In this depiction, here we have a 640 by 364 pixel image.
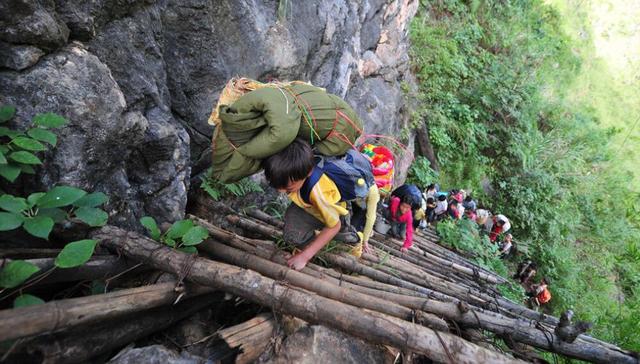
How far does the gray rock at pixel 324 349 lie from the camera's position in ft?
5.31

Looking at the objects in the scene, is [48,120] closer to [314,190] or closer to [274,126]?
[274,126]

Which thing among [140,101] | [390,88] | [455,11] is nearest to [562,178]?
[455,11]

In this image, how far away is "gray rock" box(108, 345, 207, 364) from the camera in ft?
5.07

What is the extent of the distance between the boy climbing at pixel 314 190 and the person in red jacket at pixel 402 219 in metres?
1.58

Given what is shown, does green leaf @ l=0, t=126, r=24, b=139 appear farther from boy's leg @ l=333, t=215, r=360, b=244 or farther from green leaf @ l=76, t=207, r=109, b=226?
boy's leg @ l=333, t=215, r=360, b=244

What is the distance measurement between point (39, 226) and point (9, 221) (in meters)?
0.10

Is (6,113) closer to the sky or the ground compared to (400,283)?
closer to the sky

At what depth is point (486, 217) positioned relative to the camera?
28.2 feet

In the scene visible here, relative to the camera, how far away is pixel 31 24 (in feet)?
6.02

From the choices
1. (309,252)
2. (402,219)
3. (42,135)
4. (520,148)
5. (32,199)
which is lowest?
(402,219)

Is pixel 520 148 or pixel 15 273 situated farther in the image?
pixel 520 148

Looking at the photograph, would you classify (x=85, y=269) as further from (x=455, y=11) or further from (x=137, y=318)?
(x=455, y=11)

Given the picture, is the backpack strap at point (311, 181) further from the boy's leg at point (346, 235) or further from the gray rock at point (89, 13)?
the gray rock at point (89, 13)

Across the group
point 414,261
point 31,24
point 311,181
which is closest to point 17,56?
point 31,24
